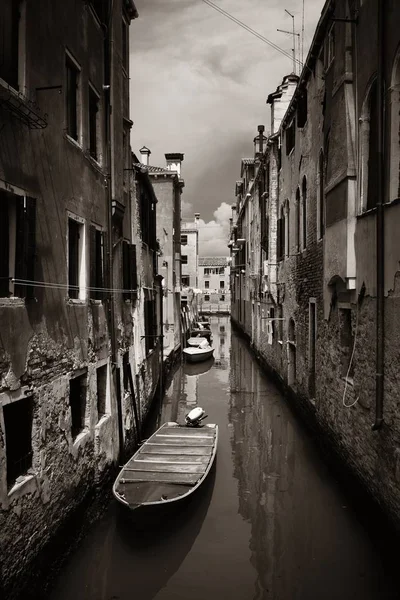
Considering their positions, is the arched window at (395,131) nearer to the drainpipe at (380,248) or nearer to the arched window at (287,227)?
the drainpipe at (380,248)

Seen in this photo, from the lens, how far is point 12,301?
18.4 ft

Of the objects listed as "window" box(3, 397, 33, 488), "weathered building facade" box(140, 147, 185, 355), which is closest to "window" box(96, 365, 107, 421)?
"window" box(3, 397, 33, 488)

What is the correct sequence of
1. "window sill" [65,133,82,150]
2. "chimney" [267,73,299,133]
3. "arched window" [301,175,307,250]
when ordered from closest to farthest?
"window sill" [65,133,82,150] → "arched window" [301,175,307,250] → "chimney" [267,73,299,133]

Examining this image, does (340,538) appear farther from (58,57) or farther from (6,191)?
(58,57)

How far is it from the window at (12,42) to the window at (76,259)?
231 cm

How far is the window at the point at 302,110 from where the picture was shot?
14.0 m

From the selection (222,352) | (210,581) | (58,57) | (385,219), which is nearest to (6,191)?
(58,57)

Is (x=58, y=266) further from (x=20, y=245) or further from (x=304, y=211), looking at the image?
(x=304, y=211)

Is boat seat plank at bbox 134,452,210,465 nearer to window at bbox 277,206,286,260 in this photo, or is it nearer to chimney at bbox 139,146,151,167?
window at bbox 277,206,286,260

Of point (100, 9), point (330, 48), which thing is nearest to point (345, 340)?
point (330, 48)

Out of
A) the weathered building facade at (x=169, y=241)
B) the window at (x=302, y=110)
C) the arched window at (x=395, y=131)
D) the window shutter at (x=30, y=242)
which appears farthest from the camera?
the weathered building facade at (x=169, y=241)

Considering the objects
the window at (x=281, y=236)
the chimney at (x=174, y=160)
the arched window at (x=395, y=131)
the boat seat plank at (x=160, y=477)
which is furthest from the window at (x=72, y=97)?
the chimney at (x=174, y=160)

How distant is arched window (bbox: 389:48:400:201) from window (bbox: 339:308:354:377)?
307 centimetres

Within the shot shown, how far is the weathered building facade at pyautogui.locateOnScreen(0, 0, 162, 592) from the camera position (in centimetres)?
570
